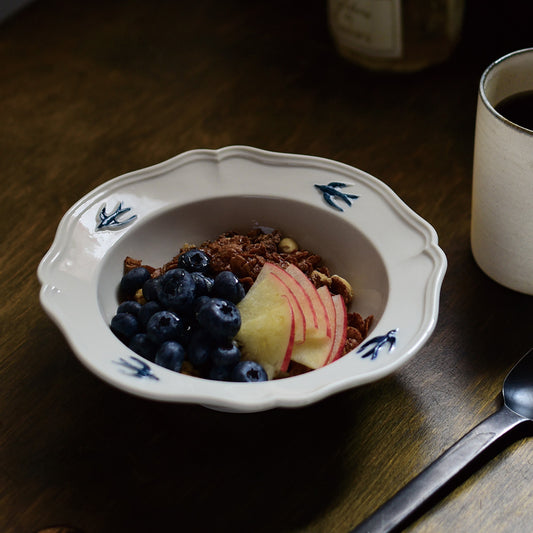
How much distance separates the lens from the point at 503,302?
84cm

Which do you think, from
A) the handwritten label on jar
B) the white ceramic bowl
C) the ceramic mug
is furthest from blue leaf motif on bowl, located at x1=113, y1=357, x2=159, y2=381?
the handwritten label on jar

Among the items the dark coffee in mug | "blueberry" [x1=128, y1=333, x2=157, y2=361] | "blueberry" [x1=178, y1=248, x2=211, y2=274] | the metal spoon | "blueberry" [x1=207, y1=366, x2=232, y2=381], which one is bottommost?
the metal spoon

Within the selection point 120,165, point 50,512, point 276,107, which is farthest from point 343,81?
point 50,512

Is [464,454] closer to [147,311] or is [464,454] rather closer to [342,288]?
[342,288]

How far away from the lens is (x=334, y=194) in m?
0.84

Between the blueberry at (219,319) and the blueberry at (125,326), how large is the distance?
0.25 ft

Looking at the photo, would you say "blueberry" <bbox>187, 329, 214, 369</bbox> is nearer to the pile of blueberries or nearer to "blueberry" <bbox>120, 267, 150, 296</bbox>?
the pile of blueberries

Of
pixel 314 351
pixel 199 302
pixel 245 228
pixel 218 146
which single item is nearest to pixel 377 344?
pixel 314 351

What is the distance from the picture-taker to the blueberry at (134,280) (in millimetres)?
782

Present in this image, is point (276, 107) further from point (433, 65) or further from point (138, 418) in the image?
point (138, 418)

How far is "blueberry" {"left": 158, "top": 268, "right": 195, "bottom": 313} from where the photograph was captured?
2.36 feet

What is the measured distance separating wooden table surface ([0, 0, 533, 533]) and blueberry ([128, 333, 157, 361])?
6 cm

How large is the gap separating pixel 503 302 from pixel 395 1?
50cm

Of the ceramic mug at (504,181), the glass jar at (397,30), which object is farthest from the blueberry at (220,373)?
the glass jar at (397,30)
